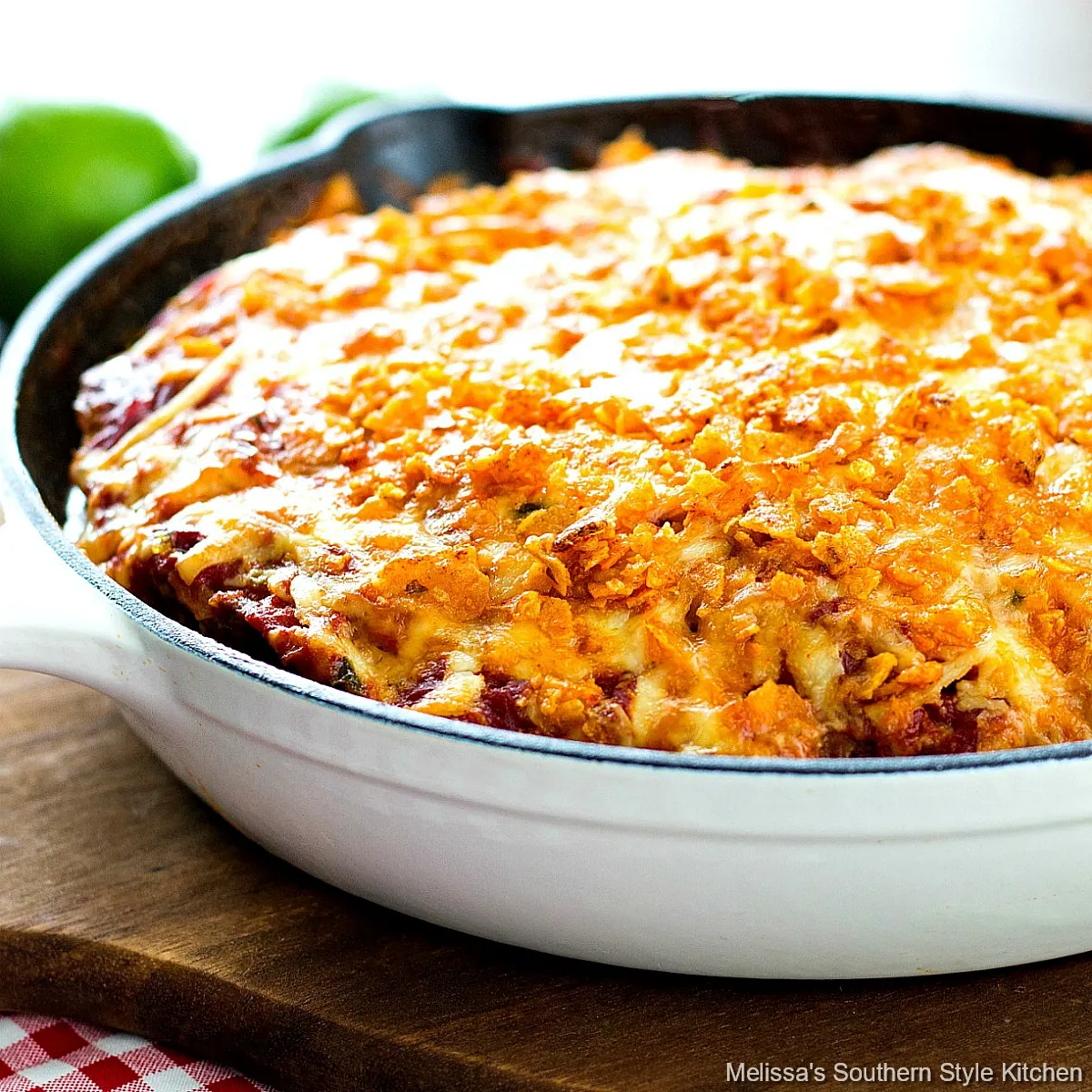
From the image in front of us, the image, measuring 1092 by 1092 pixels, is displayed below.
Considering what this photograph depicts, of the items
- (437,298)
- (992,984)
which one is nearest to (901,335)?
(437,298)

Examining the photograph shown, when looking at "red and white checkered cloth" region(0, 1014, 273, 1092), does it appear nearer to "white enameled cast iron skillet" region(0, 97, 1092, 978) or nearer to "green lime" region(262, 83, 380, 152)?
"white enameled cast iron skillet" region(0, 97, 1092, 978)

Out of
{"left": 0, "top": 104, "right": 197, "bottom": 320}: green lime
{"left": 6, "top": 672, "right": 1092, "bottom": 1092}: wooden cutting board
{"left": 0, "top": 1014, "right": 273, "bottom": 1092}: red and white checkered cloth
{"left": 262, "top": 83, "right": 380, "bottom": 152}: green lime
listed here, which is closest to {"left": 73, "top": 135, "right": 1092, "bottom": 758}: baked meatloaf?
{"left": 6, "top": 672, "right": 1092, "bottom": 1092}: wooden cutting board

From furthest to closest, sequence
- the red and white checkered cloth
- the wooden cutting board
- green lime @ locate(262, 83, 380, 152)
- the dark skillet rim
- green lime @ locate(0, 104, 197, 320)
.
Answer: green lime @ locate(262, 83, 380, 152) → green lime @ locate(0, 104, 197, 320) → the red and white checkered cloth → the wooden cutting board → the dark skillet rim

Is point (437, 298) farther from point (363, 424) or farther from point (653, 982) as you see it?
point (653, 982)

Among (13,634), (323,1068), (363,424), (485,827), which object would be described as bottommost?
(323,1068)

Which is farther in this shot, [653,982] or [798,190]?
[798,190]

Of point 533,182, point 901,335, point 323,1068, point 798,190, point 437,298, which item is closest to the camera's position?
point 323,1068

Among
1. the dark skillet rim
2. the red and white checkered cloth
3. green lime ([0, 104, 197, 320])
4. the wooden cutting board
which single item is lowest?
the red and white checkered cloth

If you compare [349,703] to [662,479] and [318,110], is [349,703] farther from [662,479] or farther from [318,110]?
[318,110]
